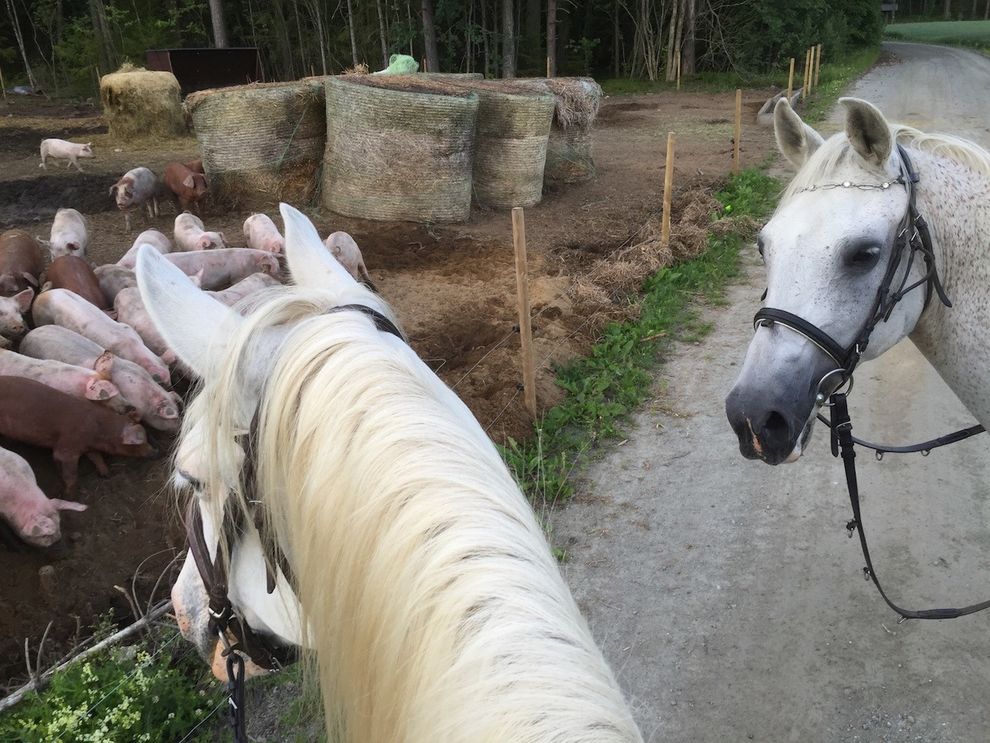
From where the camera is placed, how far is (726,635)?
9.66ft

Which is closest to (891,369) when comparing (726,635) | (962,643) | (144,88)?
(962,643)

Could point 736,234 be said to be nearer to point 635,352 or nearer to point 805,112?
point 635,352

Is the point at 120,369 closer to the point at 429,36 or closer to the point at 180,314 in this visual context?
the point at 180,314

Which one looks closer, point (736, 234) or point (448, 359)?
point (448, 359)

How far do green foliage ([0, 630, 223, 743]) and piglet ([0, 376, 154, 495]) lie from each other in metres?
1.61

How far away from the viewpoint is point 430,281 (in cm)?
681

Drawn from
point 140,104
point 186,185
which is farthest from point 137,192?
Result: point 140,104

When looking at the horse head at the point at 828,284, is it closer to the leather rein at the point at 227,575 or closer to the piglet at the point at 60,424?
the leather rein at the point at 227,575

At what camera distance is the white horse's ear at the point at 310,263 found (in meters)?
1.60

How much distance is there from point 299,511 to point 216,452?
0.25 meters

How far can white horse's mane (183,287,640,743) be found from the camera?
2.65 ft

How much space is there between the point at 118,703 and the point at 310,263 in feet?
6.98

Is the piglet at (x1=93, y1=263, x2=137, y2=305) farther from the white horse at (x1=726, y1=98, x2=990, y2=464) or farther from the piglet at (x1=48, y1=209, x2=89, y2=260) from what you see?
the white horse at (x1=726, y1=98, x2=990, y2=464)

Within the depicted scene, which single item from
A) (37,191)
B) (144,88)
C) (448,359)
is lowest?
(448,359)
